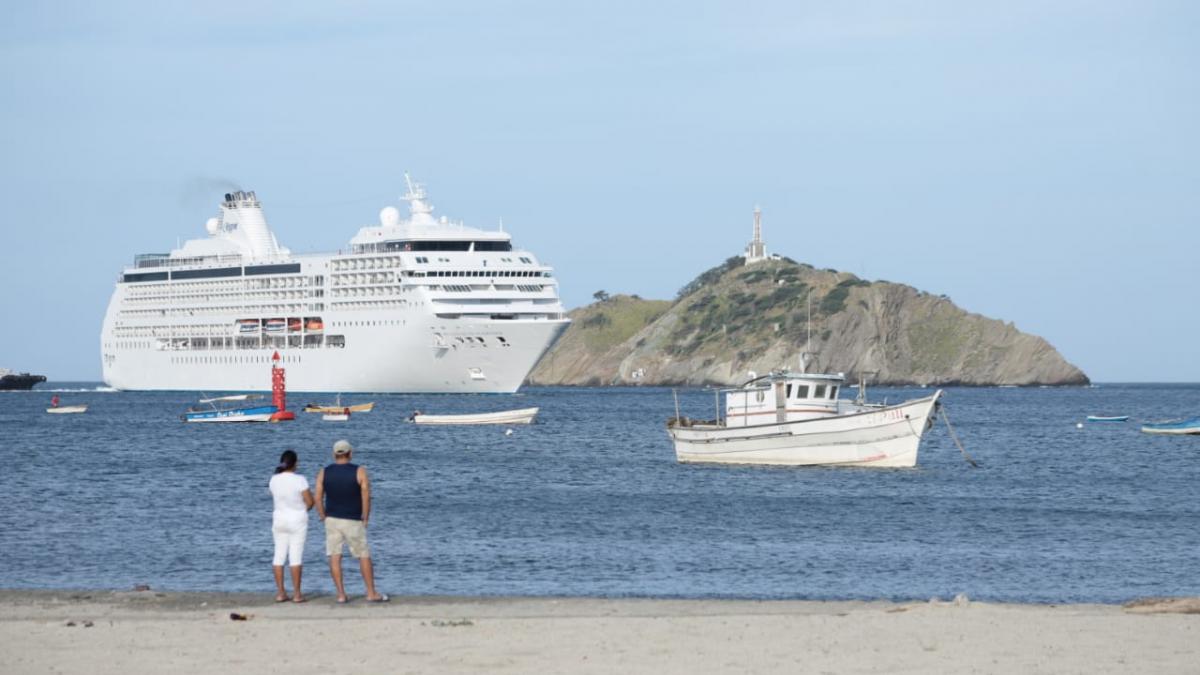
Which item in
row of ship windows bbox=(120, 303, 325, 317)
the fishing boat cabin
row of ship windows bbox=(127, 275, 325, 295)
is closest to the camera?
the fishing boat cabin

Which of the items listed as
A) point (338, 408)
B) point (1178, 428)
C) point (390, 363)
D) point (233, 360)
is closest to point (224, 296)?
point (233, 360)

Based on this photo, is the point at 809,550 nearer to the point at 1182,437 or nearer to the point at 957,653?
the point at 957,653

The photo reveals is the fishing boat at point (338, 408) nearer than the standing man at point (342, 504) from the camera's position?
No

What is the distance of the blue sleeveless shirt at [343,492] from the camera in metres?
16.3

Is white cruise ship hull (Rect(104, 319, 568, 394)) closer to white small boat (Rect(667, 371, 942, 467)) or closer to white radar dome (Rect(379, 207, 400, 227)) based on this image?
white radar dome (Rect(379, 207, 400, 227))

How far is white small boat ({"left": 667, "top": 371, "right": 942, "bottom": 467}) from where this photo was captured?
43.4 m

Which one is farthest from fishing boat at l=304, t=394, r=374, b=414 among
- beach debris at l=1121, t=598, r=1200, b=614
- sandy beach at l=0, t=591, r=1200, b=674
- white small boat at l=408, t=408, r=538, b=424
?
beach debris at l=1121, t=598, r=1200, b=614

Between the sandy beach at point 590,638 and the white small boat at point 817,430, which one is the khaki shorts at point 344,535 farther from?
the white small boat at point 817,430

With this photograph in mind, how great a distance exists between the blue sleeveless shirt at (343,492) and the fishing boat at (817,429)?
2782 centimetres

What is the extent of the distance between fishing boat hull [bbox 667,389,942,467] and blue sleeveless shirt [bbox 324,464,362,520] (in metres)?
27.8

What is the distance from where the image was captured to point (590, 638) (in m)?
14.2

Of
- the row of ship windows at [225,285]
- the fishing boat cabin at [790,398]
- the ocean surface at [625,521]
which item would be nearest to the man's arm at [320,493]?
the ocean surface at [625,521]

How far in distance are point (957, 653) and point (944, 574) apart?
398 inches

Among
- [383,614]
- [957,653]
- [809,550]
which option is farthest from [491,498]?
[957,653]
